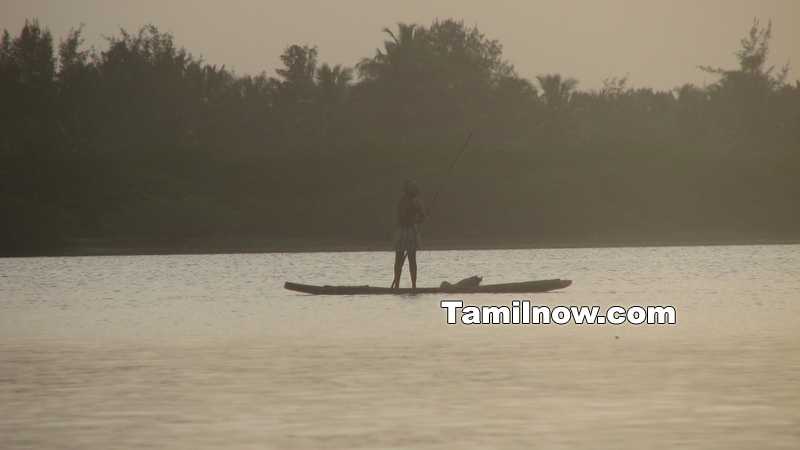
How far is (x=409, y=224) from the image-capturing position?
29578 millimetres

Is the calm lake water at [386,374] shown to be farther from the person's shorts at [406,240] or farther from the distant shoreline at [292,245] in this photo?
the distant shoreline at [292,245]

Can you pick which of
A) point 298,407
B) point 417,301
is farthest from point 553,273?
A: point 298,407

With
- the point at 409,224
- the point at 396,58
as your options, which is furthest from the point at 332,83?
the point at 409,224

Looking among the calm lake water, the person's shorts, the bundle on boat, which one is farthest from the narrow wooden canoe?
the person's shorts

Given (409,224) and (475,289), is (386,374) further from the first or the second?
(409,224)

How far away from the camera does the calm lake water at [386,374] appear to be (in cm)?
1153

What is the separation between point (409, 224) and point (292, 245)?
41134 millimetres

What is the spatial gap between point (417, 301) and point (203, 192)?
47.9 metres

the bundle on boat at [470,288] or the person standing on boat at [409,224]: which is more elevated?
the person standing on boat at [409,224]

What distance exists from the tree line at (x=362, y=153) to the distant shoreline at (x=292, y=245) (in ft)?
1.24

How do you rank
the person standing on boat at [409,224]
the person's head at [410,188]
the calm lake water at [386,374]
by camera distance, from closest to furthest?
1. the calm lake water at [386,374]
2. the person's head at [410,188]
3. the person standing on boat at [409,224]

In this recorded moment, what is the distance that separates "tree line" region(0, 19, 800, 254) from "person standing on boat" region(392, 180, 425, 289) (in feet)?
121

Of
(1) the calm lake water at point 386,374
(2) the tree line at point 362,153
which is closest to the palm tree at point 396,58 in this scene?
(2) the tree line at point 362,153

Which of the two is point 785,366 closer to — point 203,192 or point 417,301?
point 417,301
